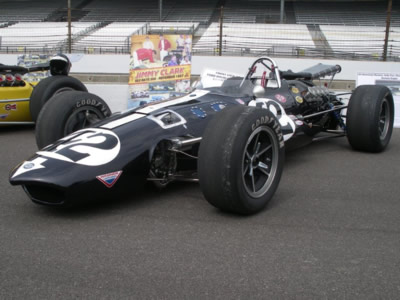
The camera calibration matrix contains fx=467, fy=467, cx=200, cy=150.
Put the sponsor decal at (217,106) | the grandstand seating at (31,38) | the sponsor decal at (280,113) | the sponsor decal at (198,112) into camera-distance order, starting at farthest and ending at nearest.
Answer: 1. the grandstand seating at (31,38)
2. the sponsor decal at (280,113)
3. the sponsor decal at (217,106)
4. the sponsor decal at (198,112)

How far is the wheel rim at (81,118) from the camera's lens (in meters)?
4.63

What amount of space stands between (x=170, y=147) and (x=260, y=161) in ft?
2.54

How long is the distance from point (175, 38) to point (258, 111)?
647 cm

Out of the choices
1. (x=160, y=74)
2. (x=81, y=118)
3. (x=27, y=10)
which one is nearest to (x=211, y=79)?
(x=81, y=118)

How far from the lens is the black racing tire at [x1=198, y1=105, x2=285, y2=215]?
331cm

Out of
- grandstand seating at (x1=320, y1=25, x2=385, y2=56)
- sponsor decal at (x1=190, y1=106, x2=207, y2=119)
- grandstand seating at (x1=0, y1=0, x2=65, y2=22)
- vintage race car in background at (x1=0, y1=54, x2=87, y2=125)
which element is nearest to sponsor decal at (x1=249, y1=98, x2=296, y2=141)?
sponsor decal at (x1=190, y1=106, x2=207, y2=119)

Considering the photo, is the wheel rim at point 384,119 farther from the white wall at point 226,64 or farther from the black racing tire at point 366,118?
the white wall at point 226,64

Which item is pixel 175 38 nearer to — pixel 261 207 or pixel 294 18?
pixel 261 207

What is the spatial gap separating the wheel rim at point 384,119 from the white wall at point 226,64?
409 cm

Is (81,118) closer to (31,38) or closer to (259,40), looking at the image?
(31,38)

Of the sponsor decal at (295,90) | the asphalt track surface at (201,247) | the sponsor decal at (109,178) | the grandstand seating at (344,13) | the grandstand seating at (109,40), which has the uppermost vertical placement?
the grandstand seating at (344,13)

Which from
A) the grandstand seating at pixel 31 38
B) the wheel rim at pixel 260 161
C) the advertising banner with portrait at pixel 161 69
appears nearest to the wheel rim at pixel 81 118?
the wheel rim at pixel 260 161

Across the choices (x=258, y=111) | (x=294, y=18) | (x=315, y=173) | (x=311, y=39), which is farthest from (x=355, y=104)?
(x=294, y=18)

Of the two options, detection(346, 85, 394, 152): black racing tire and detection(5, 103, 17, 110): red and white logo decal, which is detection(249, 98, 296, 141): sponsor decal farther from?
detection(5, 103, 17, 110): red and white logo decal
